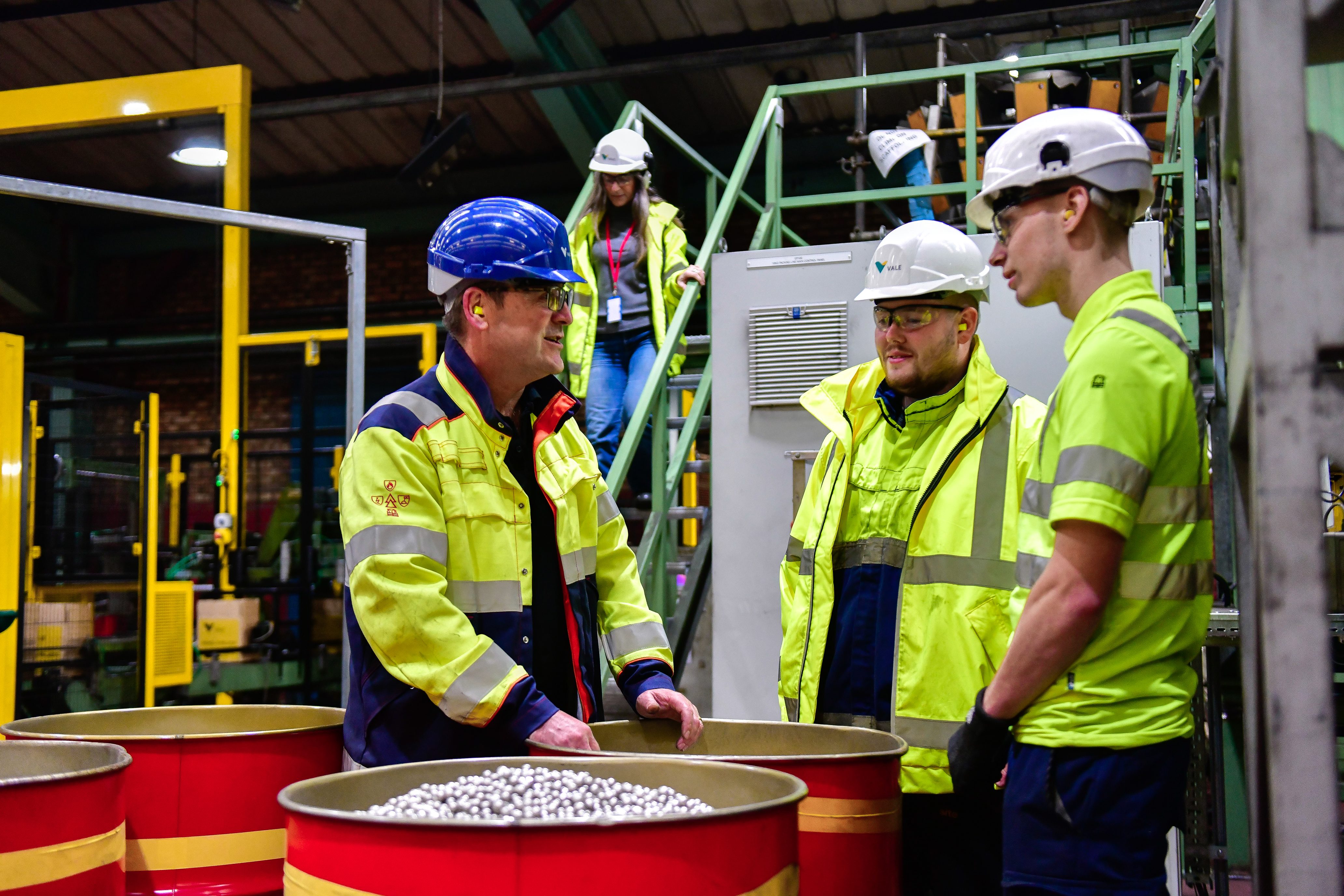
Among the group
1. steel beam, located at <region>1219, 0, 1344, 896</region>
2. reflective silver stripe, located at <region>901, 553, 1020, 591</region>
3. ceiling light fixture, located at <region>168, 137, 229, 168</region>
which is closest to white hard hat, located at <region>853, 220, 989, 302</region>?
reflective silver stripe, located at <region>901, 553, 1020, 591</region>

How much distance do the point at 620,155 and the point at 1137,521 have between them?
13.3 feet

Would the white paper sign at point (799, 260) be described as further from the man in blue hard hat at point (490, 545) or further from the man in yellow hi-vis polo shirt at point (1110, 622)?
the man in yellow hi-vis polo shirt at point (1110, 622)

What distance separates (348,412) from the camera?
3.39 m

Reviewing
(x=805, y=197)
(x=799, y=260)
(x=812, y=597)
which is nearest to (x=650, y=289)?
(x=805, y=197)

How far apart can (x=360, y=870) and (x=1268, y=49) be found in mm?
1302

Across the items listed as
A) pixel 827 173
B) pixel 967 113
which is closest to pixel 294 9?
pixel 827 173

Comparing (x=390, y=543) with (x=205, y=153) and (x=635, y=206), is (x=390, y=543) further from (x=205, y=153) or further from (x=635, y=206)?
(x=205, y=153)

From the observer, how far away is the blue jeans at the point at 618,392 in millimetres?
5219

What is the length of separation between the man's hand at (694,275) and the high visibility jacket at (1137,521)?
3.49 meters

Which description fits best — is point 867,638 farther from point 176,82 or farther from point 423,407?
point 176,82

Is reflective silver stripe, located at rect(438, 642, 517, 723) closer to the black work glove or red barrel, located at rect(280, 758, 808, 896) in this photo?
red barrel, located at rect(280, 758, 808, 896)

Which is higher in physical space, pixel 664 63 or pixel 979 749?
pixel 664 63

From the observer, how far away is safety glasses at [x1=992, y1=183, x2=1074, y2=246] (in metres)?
1.79

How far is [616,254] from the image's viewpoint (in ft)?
17.7
